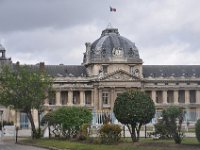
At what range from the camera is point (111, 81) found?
12450cm

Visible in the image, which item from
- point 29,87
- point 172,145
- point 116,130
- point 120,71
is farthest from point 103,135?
point 120,71

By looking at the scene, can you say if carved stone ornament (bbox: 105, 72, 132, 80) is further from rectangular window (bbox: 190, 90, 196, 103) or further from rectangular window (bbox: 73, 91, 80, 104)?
rectangular window (bbox: 190, 90, 196, 103)

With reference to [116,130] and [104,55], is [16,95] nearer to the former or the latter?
[116,130]

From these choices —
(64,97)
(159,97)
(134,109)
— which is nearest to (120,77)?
(159,97)

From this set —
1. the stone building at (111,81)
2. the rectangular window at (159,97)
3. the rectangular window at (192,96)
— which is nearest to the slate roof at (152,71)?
the stone building at (111,81)

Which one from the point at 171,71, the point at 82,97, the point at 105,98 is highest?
the point at 171,71

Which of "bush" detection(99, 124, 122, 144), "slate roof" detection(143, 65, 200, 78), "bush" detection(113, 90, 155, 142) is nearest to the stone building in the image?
"slate roof" detection(143, 65, 200, 78)

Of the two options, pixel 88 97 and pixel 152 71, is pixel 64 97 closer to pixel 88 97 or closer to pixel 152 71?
pixel 88 97

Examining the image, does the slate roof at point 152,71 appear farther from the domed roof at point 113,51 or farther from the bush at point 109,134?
the bush at point 109,134

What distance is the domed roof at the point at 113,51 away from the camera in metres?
125

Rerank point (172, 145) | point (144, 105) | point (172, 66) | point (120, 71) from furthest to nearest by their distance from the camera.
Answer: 1. point (172, 66)
2. point (120, 71)
3. point (144, 105)
4. point (172, 145)

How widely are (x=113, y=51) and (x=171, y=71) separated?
15077mm

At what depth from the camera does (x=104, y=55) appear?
125500 millimetres

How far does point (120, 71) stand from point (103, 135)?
7513 cm
